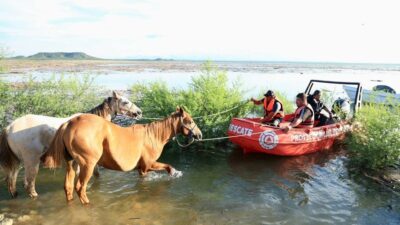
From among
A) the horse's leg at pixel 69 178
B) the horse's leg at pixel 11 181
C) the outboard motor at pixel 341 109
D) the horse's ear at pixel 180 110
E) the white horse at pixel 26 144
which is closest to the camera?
the horse's leg at pixel 69 178

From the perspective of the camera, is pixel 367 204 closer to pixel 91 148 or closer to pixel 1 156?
pixel 91 148

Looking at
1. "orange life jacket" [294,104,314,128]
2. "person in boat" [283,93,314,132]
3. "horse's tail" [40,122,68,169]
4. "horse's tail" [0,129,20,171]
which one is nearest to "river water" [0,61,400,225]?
"horse's tail" [0,129,20,171]

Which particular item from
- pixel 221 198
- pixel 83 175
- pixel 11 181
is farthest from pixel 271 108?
pixel 11 181

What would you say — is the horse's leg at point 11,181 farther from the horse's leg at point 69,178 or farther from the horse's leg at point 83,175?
the horse's leg at point 83,175

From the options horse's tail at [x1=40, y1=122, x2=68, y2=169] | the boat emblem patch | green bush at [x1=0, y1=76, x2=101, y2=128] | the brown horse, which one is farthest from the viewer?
green bush at [x1=0, y1=76, x2=101, y2=128]

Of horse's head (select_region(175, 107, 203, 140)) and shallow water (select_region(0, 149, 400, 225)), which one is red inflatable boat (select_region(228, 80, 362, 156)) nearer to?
shallow water (select_region(0, 149, 400, 225))

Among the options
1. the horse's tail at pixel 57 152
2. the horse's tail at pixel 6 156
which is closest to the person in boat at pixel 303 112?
the horse's tail at pixel 57 152

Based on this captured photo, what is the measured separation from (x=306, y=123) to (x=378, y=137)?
2477 mm

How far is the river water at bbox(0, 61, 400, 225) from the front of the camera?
6.80 meters

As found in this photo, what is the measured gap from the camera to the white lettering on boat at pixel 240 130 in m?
10.3

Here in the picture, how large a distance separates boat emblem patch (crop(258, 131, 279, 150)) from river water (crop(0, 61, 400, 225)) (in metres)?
0.61

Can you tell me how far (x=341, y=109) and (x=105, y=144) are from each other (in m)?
9.30

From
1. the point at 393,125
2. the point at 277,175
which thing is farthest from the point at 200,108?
the point at 393,125

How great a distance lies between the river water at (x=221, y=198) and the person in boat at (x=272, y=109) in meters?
1.60
